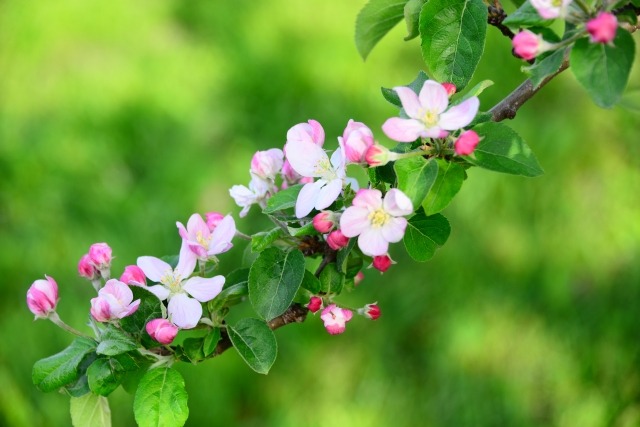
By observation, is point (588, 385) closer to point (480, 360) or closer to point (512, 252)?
point (480, 360)

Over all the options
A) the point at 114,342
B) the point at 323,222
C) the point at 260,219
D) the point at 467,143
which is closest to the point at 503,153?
the point at 467,143

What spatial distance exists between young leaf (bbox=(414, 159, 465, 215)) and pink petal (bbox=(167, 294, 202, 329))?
9.3 inches

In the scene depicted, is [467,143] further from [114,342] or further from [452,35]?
[114,342]

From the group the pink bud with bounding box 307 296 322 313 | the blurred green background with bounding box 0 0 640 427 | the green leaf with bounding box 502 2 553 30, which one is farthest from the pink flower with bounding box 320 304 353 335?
the blurred green background with bounding box 0 0 640 427

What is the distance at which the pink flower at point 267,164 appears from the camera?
3.06 feet

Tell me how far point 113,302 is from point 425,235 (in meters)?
0.30

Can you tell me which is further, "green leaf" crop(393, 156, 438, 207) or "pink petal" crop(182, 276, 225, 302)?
"pink petal" crop(182, 276, 225, 302)

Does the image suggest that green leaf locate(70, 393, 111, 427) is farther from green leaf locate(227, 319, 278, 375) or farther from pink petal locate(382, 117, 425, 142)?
pink petal locate(382, 117, 425, 142)

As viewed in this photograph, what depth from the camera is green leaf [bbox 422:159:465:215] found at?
738mm

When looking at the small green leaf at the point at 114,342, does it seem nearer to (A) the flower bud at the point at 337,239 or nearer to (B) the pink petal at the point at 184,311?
(B) the pink petal at the point at 184,311

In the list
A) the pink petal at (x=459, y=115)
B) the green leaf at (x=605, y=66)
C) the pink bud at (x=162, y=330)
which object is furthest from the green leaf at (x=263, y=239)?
the green leaf at (x=605, y=66)

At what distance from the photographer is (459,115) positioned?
2.37ft

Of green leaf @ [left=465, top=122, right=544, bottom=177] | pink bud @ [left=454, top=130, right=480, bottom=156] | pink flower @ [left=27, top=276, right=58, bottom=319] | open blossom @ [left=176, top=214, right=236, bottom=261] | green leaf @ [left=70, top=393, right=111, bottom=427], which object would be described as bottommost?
green leaf @ [left=70, top=393, right=111, bottom=427]

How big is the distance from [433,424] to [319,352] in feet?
1.09
